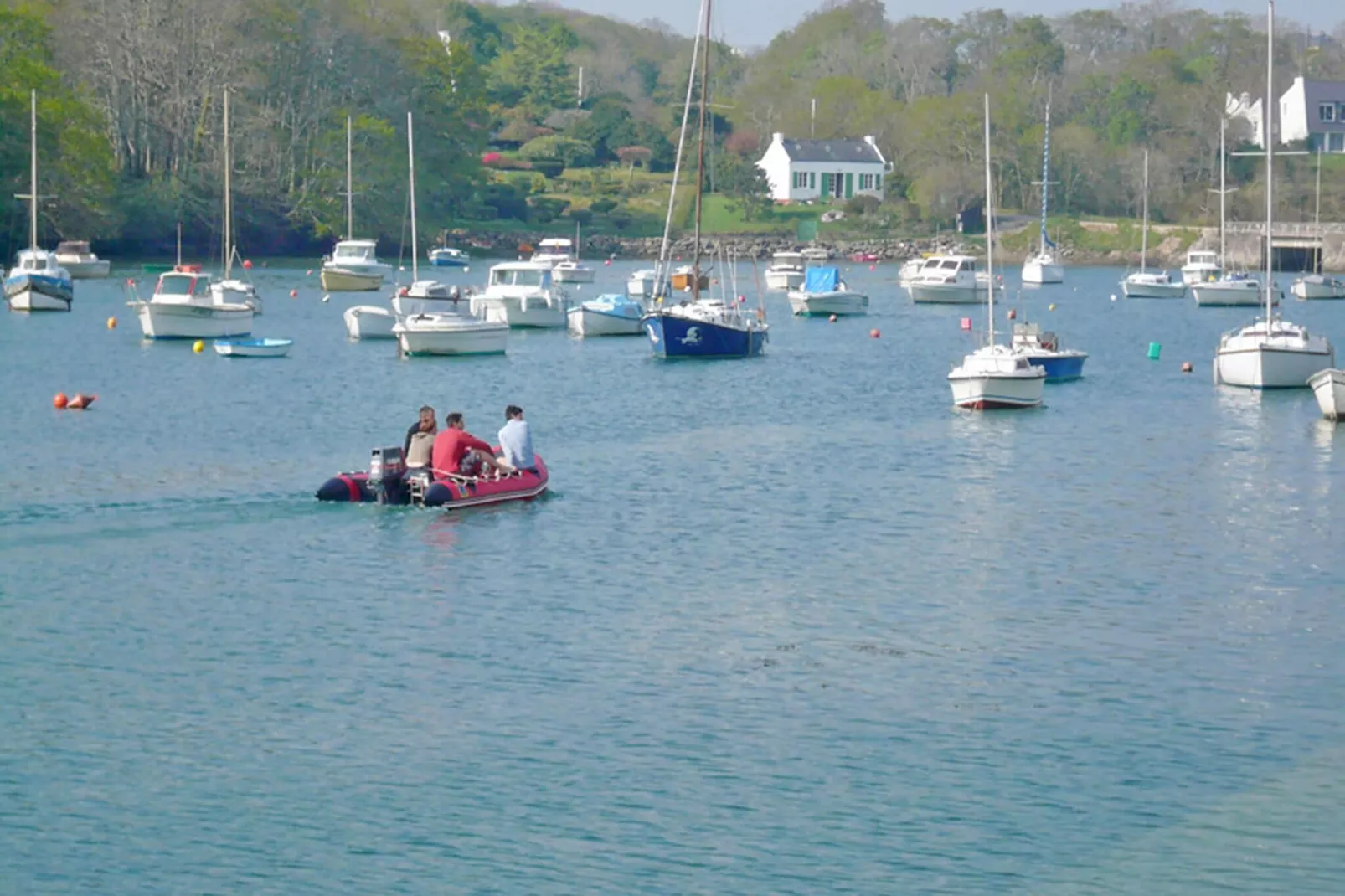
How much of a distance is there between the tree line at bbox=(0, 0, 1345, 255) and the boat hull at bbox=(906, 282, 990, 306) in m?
14.5

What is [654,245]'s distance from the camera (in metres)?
150

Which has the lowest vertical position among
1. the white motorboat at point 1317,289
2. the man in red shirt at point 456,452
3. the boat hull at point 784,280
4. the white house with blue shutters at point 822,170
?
the man in red shirt at point 456,452

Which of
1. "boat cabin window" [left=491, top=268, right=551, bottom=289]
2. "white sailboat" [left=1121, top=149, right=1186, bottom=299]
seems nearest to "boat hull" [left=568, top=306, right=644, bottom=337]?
"boat cabin window" [left=491, top=268, right=551, bottom=289]

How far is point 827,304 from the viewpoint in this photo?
87.5 m

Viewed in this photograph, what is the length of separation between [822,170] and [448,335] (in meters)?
114

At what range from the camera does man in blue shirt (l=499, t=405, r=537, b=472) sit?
3275cm

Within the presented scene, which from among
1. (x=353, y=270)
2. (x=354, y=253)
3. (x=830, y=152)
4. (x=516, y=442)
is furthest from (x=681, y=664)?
(x=830, y=152)

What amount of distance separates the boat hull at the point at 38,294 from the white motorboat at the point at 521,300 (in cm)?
1739

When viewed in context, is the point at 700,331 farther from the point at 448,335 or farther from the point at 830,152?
the point at 830,152

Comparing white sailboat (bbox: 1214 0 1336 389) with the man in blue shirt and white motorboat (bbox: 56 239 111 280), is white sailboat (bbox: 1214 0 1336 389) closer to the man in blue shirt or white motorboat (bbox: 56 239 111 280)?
the man in blue shirt

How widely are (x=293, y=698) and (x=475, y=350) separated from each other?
40.9 meters

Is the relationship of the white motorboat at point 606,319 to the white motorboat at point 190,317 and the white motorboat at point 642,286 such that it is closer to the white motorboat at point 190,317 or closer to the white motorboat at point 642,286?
the white motorboat at point 190,317

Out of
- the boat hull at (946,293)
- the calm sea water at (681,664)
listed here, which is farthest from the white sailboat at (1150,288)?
the calm sea water at (681,664)

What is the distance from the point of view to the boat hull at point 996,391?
4762 cm
